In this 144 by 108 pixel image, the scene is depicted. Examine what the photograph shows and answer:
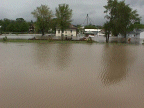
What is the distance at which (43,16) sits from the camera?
152 ft

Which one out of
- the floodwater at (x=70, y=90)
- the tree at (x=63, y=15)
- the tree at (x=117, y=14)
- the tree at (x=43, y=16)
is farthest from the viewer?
the tree at (x=43, y=16)

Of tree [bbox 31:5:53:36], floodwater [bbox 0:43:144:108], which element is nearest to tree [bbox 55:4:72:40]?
tree [bbox 31:5:53:36]

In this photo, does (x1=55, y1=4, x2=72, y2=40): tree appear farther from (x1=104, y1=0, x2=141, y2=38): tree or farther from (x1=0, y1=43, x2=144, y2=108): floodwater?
(x1=0, y1=43, x2=144, y2=108): floodwater

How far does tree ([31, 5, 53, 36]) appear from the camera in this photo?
4594 centimetres

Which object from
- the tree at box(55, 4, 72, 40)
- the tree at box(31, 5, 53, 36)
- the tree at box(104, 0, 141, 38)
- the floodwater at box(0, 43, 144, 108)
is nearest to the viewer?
the floodwater at box(0, 43, 144, 108)

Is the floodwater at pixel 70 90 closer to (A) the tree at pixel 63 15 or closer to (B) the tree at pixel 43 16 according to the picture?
(A) the tree at pixel 63 15

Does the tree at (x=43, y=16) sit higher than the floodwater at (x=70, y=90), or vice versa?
the tree at (x=43, y=16)

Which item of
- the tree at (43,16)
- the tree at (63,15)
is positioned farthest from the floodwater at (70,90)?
the tree at (43,16)

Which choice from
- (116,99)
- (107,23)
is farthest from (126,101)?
(107,23)

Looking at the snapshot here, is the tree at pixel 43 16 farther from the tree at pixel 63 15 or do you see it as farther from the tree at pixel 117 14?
the tree at pixel 117 14

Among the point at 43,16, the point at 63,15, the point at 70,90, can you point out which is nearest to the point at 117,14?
the point at 63,15

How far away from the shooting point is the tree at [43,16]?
45.9 metres

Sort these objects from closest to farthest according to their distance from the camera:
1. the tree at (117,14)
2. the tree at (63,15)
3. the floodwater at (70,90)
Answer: the floodwater at (70,90), the tree at (117,14), the tree at (63,15)

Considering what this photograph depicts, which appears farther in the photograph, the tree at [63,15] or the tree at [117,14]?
the tree at [63,15]
